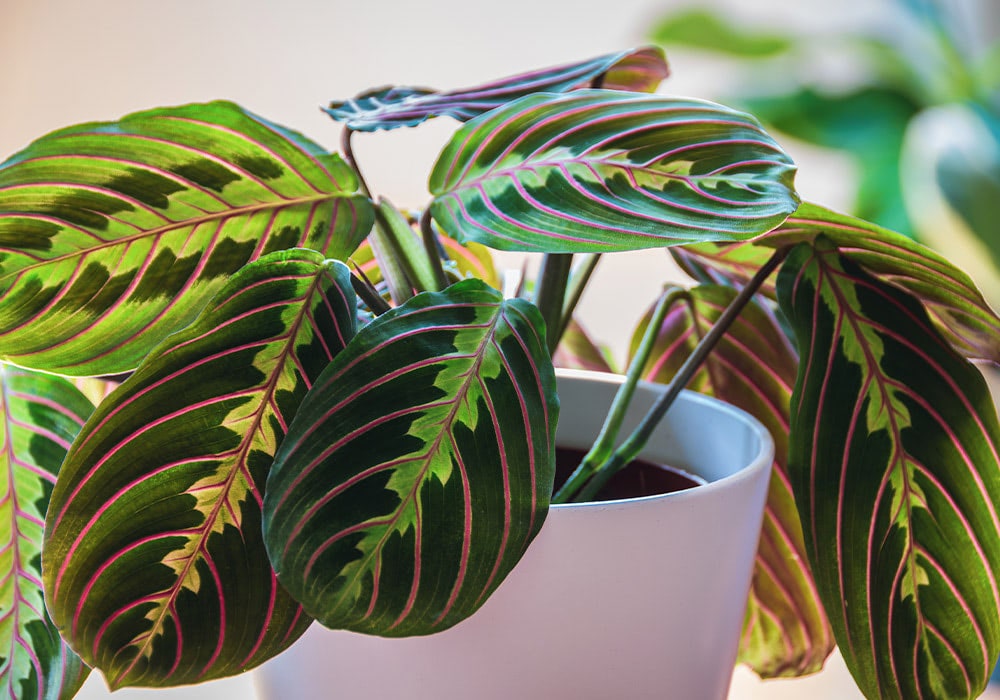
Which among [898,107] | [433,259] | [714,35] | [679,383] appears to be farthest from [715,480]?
[898,107]

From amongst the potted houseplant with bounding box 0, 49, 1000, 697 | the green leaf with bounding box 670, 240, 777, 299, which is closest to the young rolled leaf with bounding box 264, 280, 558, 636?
the potted houseplant with bounding box 0, 49, 1000, 697

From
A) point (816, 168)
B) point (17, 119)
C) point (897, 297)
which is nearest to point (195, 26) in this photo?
point (17, 119)

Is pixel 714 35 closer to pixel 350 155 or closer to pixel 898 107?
pixel 898 107

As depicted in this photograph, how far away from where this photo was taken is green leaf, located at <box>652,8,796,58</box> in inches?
73.3

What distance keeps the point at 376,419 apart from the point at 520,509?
0.06m

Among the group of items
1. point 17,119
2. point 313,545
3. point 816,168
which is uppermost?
point 313,545

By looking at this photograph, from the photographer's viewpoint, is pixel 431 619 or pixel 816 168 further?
pixel 816 168

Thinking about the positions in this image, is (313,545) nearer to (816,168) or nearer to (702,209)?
(702,209)

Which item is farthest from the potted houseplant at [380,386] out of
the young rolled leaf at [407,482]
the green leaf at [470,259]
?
the green leaf at [470,259]

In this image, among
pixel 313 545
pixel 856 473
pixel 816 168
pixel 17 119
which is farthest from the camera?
pixel 816 168

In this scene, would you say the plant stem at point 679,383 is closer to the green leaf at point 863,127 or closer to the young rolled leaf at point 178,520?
the young rolled leaf at point 178,520

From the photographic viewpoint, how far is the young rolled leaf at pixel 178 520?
324mm

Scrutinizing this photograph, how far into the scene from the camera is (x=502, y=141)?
39cm

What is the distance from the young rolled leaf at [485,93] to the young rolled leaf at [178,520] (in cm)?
13
